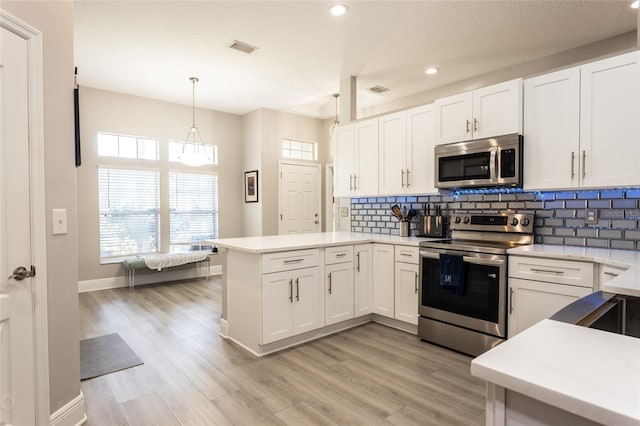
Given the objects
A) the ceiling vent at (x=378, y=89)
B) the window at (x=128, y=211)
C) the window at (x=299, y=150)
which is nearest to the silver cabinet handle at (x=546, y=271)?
the ceiling vent at (x=378, y=89)

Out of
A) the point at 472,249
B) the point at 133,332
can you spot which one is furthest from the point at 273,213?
the point at 472,249

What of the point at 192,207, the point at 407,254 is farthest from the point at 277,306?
the point at 192,207

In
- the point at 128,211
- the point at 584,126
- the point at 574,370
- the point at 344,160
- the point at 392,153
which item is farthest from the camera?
the point at 128,211

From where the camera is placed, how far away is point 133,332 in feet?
11.7

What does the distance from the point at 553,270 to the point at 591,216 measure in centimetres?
76

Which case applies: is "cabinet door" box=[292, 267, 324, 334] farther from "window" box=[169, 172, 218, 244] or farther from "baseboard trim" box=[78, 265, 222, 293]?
"window" box=[169, 172, 218, 244]

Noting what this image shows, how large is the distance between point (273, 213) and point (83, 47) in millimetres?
3658

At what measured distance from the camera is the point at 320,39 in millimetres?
3621

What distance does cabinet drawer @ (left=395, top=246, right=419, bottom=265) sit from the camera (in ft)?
11.1

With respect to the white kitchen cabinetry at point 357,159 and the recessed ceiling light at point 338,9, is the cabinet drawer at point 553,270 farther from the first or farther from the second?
the recessed ceiling light at point 338,9

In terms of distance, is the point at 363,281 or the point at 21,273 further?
the point at 363,281

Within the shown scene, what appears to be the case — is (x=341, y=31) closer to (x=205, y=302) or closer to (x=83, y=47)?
(x=83, y=47)

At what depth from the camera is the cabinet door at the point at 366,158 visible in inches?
163

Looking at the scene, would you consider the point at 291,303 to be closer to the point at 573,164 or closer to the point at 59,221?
the point at 59,221
